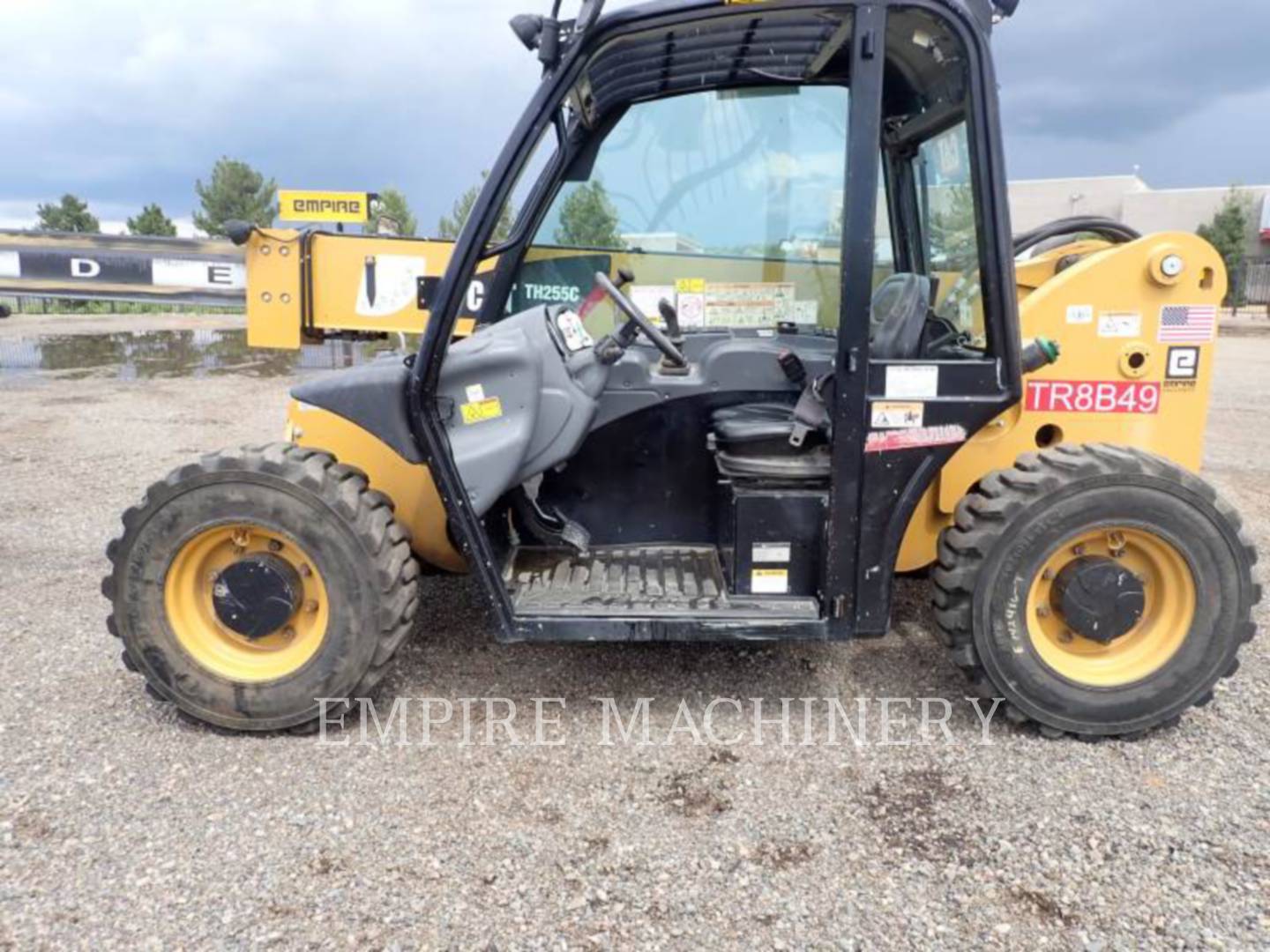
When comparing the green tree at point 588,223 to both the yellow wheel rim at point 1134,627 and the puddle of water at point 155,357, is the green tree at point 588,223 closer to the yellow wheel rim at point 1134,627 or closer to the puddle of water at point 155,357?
the yellow wheel rim at point 1134,627

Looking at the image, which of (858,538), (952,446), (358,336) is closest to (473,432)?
(858,538)

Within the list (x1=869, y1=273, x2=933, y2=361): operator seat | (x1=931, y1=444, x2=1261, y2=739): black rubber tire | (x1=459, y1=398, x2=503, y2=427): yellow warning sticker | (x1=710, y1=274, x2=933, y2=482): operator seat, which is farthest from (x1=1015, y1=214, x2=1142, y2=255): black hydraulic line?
(x1=459, y1=398, x2=503, y2=427): yellow warning sticker

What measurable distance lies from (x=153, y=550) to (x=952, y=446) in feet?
8.54

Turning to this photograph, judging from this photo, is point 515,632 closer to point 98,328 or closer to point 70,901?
point 70,901

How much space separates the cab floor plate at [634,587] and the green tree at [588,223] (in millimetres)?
1266

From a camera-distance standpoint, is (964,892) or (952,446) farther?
(952,446)

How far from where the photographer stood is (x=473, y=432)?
3.08 m

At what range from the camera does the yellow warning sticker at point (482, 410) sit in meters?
3.07

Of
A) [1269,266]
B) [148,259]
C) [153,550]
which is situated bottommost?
[153,550]

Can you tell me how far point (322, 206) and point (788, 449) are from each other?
3031mm

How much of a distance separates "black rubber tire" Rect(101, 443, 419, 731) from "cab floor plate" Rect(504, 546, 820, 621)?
1.51ft

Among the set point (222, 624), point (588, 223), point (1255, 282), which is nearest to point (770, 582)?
point (588, 223)

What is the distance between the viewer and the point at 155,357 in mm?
14992

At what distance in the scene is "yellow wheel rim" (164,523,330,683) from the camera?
3.05m
